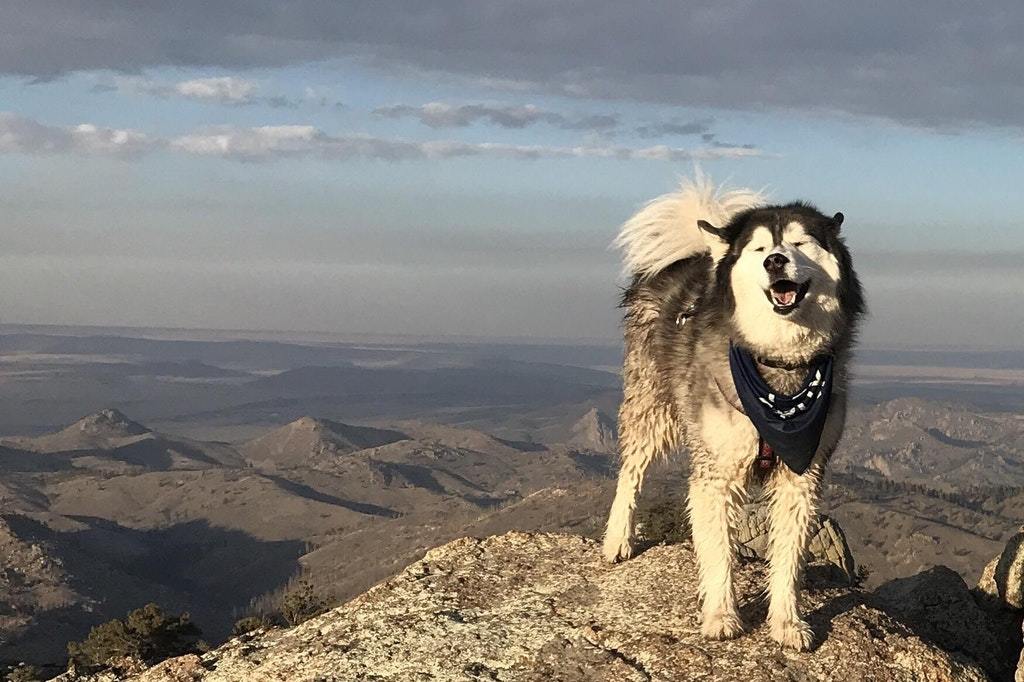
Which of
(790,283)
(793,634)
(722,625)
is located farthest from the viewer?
(722,625)

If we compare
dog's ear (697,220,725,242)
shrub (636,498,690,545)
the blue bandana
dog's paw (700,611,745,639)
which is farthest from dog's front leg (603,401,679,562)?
shrub (636,498,690,545)

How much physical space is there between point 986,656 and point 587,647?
8.52m

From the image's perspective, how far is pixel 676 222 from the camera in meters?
16.1

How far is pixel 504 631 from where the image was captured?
1377 centimetres

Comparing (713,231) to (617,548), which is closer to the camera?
(713,231)

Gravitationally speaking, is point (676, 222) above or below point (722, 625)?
above

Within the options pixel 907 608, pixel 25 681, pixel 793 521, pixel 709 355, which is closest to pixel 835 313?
pixel 709 355

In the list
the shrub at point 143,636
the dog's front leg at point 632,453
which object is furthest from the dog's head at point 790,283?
the shrub at point 143,636

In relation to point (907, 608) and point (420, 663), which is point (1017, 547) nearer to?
point (907, 608)

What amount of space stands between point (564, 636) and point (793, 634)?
9.48 feet

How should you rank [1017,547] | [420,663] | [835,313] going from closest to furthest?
[835,313] < [420,663] < [1017,547]

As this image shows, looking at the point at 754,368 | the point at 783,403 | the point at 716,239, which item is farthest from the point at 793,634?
the point at 716,239

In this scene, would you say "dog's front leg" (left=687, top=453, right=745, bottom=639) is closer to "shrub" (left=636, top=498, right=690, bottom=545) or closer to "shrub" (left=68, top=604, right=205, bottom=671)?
"shrub" (left=636, top=498, right=690, bottom=545)

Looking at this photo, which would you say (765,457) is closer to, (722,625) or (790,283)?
(722,625)
